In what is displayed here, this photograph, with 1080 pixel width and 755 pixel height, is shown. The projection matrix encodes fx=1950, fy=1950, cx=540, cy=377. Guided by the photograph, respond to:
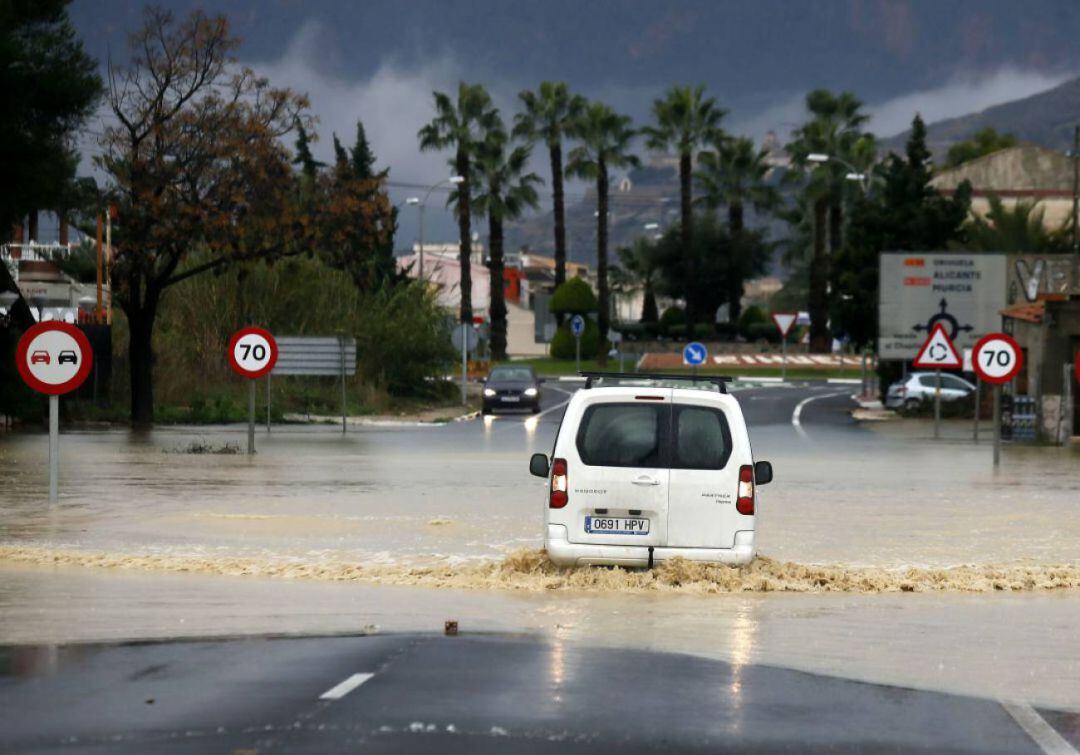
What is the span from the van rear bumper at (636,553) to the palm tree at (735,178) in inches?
3982

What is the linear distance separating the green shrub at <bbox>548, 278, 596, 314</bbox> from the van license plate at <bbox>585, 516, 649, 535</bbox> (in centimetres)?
10000

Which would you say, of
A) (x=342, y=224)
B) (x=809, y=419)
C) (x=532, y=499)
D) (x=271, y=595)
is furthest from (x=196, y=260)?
(x=271, y=595)

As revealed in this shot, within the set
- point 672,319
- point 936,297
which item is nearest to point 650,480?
point 936,297

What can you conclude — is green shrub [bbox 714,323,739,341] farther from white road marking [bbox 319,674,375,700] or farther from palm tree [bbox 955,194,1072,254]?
white road marking [bbox 319,674,375,700]

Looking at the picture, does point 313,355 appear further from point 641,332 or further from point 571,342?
point 641,332

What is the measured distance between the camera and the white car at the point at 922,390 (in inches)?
2402

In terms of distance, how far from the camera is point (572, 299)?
4545 inches

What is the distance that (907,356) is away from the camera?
6144 centimetres

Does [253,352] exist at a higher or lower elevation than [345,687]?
higher

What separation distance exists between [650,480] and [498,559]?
2832 millimetres

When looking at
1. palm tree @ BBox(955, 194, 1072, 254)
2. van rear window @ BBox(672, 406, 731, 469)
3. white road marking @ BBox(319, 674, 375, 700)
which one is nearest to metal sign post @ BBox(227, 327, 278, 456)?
van rear window @ BBox(672, 406, 731, 469)

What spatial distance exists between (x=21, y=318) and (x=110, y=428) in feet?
11.2

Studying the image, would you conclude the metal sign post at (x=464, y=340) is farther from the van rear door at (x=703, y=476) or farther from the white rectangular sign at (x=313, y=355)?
the van rear door at (x=703, y=476)

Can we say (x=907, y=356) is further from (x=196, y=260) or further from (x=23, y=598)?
(x=23, y=598)
